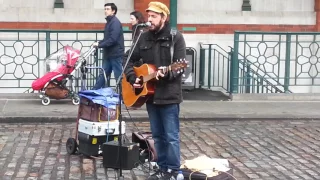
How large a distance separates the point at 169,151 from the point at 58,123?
172 inches

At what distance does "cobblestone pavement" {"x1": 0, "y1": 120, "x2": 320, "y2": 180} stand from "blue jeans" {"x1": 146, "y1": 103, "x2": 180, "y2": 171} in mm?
527

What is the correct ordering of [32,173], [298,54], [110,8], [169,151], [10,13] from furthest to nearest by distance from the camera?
[10,13]
[298,54]
[110,8]
[32,173]
[169,151]

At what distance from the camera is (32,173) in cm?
743

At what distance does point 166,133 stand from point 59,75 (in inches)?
211

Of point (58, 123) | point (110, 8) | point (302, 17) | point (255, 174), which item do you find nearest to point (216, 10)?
point (302, 17)

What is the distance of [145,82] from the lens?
22.2ft

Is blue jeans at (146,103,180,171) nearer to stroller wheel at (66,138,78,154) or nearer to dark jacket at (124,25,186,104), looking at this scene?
dark jacket at (124,25,186,104)

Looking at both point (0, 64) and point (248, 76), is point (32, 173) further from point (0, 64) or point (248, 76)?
point (248, 76)

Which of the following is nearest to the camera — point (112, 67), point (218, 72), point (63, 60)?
point (63, 60)

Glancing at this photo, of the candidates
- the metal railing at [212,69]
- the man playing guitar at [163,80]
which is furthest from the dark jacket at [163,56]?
the metal railing at [212,69]

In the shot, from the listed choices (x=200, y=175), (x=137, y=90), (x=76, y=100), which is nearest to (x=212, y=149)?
(x=200, y=175)

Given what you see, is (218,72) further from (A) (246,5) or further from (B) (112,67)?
(B) (112,67)

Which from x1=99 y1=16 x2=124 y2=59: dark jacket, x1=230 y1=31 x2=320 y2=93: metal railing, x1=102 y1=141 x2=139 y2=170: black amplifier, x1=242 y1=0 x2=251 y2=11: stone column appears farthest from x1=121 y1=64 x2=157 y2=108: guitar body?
x1=242 y1=0 x2=251 y2=11: stone column

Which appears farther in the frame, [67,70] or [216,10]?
[216,10]
